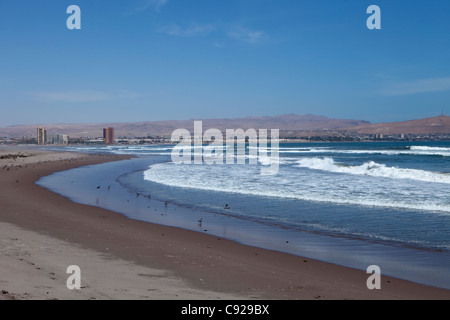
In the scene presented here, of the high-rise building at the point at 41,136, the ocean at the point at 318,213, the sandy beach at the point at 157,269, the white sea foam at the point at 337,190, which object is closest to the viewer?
the sandy beach at the point at 157,269

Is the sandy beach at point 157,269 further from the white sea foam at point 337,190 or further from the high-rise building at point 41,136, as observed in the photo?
the high-rise building at point 41,136

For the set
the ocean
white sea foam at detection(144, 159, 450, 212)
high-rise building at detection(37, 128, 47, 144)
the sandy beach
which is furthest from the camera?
high-rise building at detection(37, 128, 47, 144)

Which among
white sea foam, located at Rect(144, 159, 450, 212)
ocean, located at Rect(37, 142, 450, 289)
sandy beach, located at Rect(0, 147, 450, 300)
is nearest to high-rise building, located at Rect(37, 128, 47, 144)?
ocean, located at Rect(37, 142, 450, 289)

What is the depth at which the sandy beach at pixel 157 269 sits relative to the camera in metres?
5.21

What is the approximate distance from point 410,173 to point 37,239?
21688mm

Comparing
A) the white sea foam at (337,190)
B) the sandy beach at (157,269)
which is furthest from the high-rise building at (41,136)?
the sandy beach at (157,269)

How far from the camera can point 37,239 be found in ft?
25.9

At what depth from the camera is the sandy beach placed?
17.1 feet

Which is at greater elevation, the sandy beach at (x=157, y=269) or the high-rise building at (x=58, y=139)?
the high-rise building at (x=58, y=139)

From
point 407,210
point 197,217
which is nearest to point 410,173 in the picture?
point 407,210

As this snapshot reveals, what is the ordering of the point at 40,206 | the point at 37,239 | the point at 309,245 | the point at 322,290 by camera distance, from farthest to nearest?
1. the point at 40,206
2. the point at 309,245
3. the point at 37,239
4. the point at 322,290

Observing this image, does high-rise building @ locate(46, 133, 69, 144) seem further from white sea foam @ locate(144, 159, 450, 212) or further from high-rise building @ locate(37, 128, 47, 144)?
white sea foam @ locate(144, 159, 450, 212)
